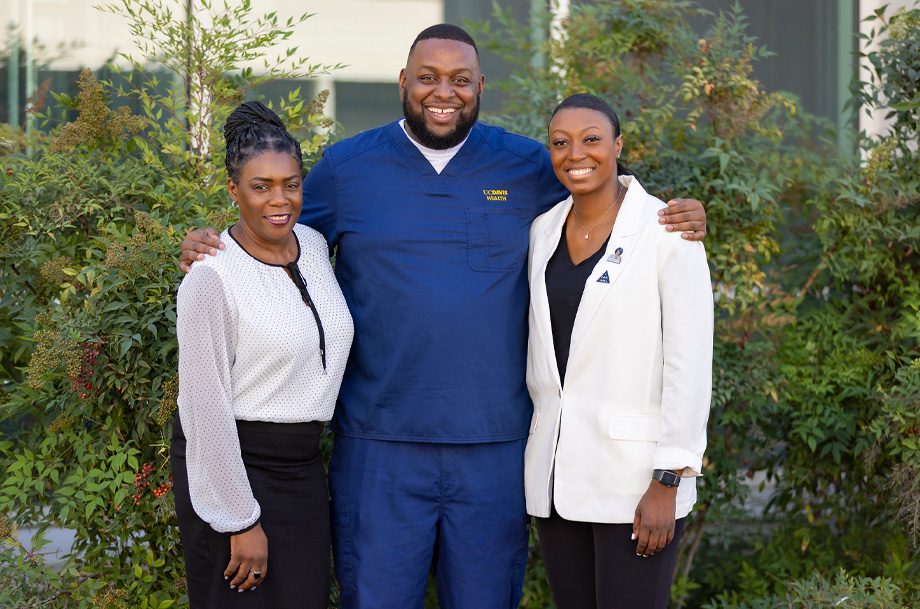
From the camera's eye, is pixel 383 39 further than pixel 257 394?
Yes

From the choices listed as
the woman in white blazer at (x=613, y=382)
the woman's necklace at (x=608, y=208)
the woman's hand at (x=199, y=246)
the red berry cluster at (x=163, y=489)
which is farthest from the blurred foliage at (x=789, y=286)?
the woman's hand at (x=199, y=246)

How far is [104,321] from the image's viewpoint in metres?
2.56

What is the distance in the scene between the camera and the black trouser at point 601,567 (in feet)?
7.66

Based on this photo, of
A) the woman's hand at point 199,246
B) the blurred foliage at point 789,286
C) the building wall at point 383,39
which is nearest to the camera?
the woman's hand at point 199,246

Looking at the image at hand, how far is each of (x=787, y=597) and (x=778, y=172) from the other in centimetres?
171

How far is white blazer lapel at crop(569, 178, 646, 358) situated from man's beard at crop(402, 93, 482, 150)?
557 mm

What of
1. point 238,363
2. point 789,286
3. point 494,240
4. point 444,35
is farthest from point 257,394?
point 789,286

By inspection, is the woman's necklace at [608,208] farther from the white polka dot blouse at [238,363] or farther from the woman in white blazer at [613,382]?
the white polka dot blouse at [238,363]

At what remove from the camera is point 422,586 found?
2574mm

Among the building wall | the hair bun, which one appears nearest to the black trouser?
the hair bun

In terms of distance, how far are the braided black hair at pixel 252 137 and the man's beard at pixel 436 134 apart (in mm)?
424

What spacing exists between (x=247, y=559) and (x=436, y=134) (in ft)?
4.24

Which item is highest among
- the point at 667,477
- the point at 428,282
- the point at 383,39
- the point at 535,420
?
the point at 383,39

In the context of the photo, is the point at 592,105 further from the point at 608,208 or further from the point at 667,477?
the point at 667,477
